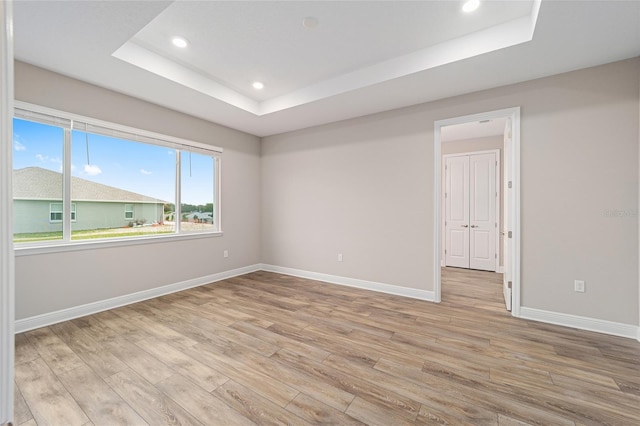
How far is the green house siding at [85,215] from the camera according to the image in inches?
107

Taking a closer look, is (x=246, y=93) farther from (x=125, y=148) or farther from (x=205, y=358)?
(x=205, y=358)

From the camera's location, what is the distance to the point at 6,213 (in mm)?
670

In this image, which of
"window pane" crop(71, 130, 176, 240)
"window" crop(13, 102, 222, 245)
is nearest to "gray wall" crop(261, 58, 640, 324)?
"window" crop(13, 102, 222, 245)

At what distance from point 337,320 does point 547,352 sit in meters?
1.87

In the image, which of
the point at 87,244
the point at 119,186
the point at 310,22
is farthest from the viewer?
the point at 119,186

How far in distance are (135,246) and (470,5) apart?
175 inches

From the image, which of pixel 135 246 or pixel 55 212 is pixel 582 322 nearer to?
pixel 135 246

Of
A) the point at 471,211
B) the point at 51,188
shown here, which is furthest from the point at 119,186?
the point at 471,211

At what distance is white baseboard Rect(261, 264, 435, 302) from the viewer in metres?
3.65

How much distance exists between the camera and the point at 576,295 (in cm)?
277

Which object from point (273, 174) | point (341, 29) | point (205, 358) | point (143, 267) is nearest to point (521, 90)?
point (341, 29)

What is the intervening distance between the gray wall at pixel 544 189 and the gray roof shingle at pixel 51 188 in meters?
3.15

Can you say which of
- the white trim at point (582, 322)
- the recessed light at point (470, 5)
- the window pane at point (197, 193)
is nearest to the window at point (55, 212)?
the window pane at point (197, 193)

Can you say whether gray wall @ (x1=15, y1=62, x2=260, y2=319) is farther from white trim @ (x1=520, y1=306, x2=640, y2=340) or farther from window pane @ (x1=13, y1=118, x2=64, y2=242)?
white trim @ (x1=520, y1=306, x2=640, y2=340)
